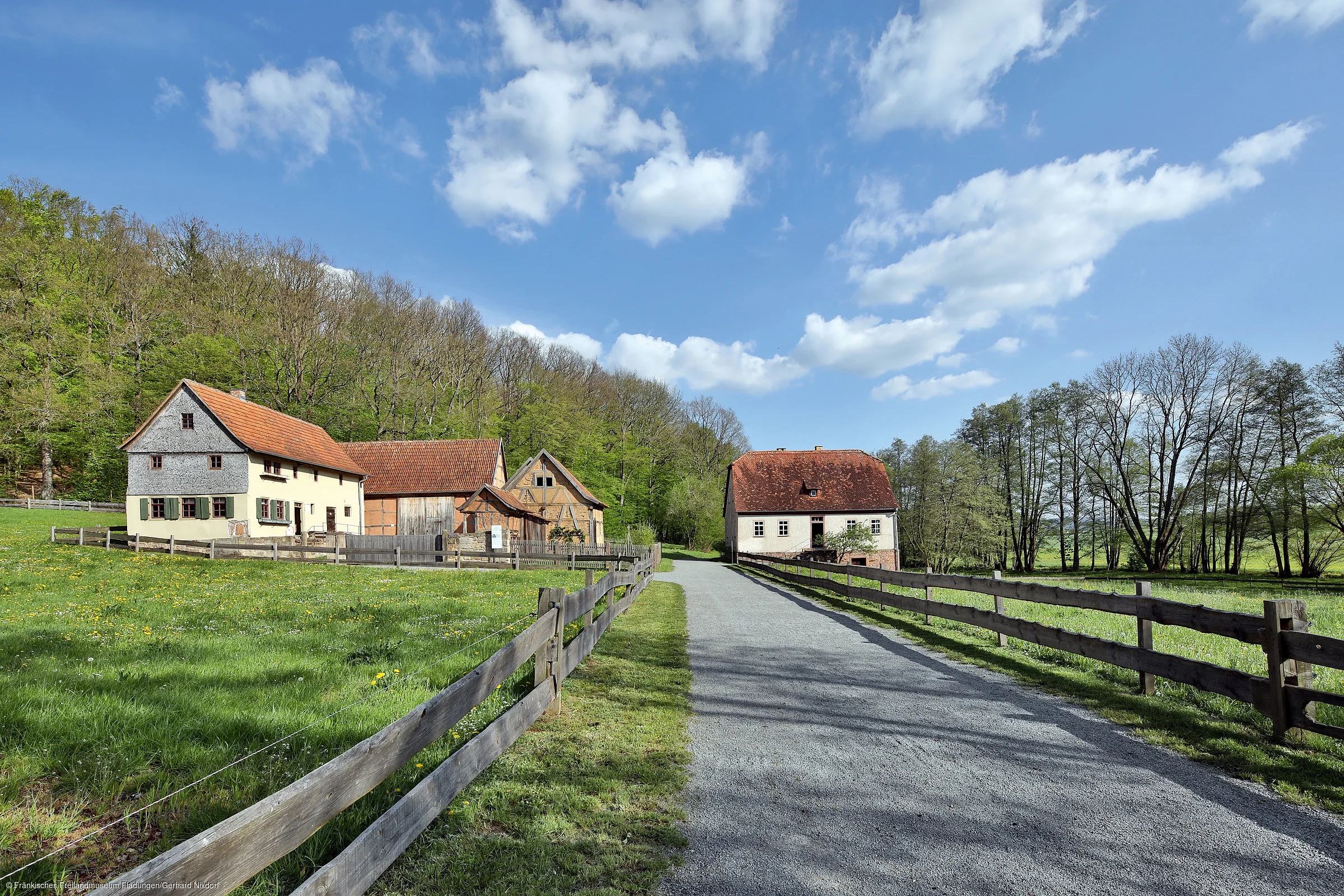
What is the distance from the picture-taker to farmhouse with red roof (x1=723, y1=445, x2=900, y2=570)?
4331 cm

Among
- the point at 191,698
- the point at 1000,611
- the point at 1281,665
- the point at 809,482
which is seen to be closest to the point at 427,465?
the point at 809,482

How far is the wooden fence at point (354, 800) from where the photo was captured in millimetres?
1625

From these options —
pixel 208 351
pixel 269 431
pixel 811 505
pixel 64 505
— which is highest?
pixel 208 351

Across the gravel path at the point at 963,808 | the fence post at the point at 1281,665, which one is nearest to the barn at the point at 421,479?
the gravel path at the point at 963,808

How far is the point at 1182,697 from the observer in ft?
19.8

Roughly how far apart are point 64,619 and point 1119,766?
12892mm

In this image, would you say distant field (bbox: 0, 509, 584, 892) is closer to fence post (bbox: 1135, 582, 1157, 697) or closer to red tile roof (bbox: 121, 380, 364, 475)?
fence post (bbox: 1135, 582, 1157, 697)

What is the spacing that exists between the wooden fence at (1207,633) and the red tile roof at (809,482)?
35.1m

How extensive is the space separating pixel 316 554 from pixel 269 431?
1084cm

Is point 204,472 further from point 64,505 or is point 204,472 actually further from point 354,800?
point 354,800

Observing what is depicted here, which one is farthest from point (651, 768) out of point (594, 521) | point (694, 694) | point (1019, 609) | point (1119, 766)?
point (594, 521)

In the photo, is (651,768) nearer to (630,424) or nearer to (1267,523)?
(1267,523)

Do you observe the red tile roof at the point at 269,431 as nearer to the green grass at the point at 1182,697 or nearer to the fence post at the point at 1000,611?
the green grass at the point at 1182,697

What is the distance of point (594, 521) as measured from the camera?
134ft
